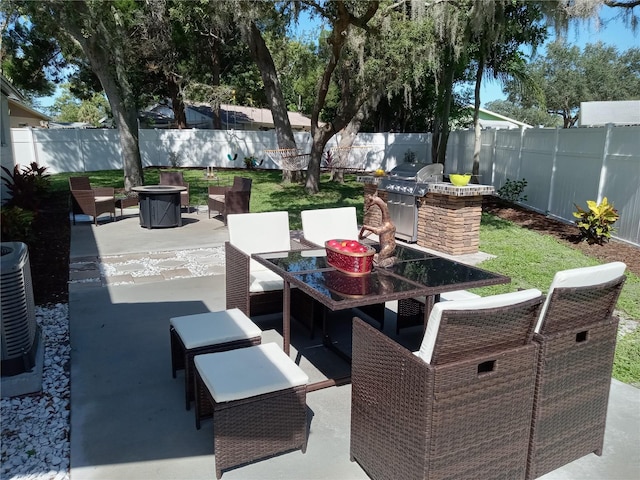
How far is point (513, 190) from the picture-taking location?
35.0 feet

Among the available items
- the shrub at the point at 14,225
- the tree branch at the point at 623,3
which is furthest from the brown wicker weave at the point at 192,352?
the tree branch at the point at 623,3

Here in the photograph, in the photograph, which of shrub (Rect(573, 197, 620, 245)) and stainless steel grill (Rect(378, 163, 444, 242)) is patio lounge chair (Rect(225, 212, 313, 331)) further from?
shrub (Rect(573, 197, 620, 245))

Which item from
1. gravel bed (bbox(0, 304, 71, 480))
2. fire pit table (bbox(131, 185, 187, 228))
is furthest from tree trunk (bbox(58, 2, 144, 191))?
gravel bed (bbox(0, 304, 71, 480))

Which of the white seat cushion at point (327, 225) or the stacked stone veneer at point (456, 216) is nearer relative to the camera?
the white seat cushion at point (327, 225)

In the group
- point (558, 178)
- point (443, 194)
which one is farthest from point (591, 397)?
point (558, 178)

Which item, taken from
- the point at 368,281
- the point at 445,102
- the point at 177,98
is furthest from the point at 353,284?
the point at 177,98

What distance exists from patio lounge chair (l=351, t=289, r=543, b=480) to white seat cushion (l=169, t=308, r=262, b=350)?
96 cm

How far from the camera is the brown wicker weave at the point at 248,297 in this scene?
12.1 ft

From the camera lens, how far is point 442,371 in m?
1.80

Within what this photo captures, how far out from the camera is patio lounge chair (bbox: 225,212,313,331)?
3.77 meters

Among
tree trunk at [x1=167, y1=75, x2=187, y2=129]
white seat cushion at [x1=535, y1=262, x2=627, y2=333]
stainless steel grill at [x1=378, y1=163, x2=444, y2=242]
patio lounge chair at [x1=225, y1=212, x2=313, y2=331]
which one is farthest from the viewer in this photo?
tree trunk at [x1=167, y1=75, x2=187, y2=129]

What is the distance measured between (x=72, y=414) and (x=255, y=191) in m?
10.8

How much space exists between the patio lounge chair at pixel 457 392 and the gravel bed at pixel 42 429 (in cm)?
154

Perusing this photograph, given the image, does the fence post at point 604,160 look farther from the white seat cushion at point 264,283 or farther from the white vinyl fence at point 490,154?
the white seat cushion at point 264,283
